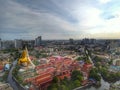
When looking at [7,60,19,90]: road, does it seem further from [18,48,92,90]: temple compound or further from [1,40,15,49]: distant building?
[1,40,15,49]: distant building

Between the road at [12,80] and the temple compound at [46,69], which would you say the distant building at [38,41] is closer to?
the temple compound at [46,69]

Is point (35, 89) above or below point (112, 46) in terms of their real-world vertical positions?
below

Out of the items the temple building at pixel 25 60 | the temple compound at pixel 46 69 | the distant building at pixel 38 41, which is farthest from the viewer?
the temple building at pixel 25 60

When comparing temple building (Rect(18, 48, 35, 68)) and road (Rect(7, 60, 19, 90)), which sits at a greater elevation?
temple building (Rect(18, 48, 35, 68))

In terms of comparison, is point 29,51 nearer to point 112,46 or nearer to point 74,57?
point 74,57

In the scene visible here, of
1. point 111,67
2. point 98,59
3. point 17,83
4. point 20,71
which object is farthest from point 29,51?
point 111,67

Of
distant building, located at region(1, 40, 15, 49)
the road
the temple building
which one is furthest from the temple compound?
distant building, located at region(1, 40, 15, 49)

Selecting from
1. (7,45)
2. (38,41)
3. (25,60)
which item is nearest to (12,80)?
(25,60)

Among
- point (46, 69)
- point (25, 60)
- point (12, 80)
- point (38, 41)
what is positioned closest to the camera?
point (38, 41)

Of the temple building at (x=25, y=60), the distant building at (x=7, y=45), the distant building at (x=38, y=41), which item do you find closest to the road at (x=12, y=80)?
the temple building at (x=25, y=60)

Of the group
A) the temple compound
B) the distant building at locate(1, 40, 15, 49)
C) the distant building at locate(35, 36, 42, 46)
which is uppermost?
the distant building at locate(35, 36, 42, 46)

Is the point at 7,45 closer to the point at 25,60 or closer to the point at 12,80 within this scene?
the point at 25,60
